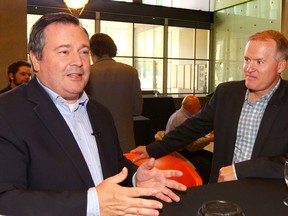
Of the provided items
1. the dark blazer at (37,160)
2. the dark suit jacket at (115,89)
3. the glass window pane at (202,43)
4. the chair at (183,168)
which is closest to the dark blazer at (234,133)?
the chair at (183,168)

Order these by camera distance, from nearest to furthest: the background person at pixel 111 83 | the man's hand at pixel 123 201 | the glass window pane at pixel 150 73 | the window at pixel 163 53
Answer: the man's hand at pixel 123 201 < the background person at pixel 111 83 < the window at pixel 163 53 < the glass window pane at pixel 150 73

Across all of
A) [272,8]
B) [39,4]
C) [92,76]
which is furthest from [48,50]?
[272,8]

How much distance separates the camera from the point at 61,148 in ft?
4.13

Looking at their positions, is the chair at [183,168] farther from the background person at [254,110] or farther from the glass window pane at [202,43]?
the glass window pane at [202,43]

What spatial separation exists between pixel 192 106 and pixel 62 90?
2573mm

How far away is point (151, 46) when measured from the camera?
43.2 feet

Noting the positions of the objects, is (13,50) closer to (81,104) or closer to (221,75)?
(81,104)

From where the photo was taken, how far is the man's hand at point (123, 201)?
100cm

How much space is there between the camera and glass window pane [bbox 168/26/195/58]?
1339cm

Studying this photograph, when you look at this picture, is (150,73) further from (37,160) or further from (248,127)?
(37,160)

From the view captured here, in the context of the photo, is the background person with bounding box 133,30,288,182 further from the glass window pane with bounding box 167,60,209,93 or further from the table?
the glass window pane with bounding box 167,60,209,93

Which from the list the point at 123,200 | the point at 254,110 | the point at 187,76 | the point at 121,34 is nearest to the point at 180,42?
the point at 187,76

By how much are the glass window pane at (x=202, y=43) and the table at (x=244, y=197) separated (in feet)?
42.6

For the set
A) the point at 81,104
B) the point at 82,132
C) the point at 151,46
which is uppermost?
the point at 151,46
